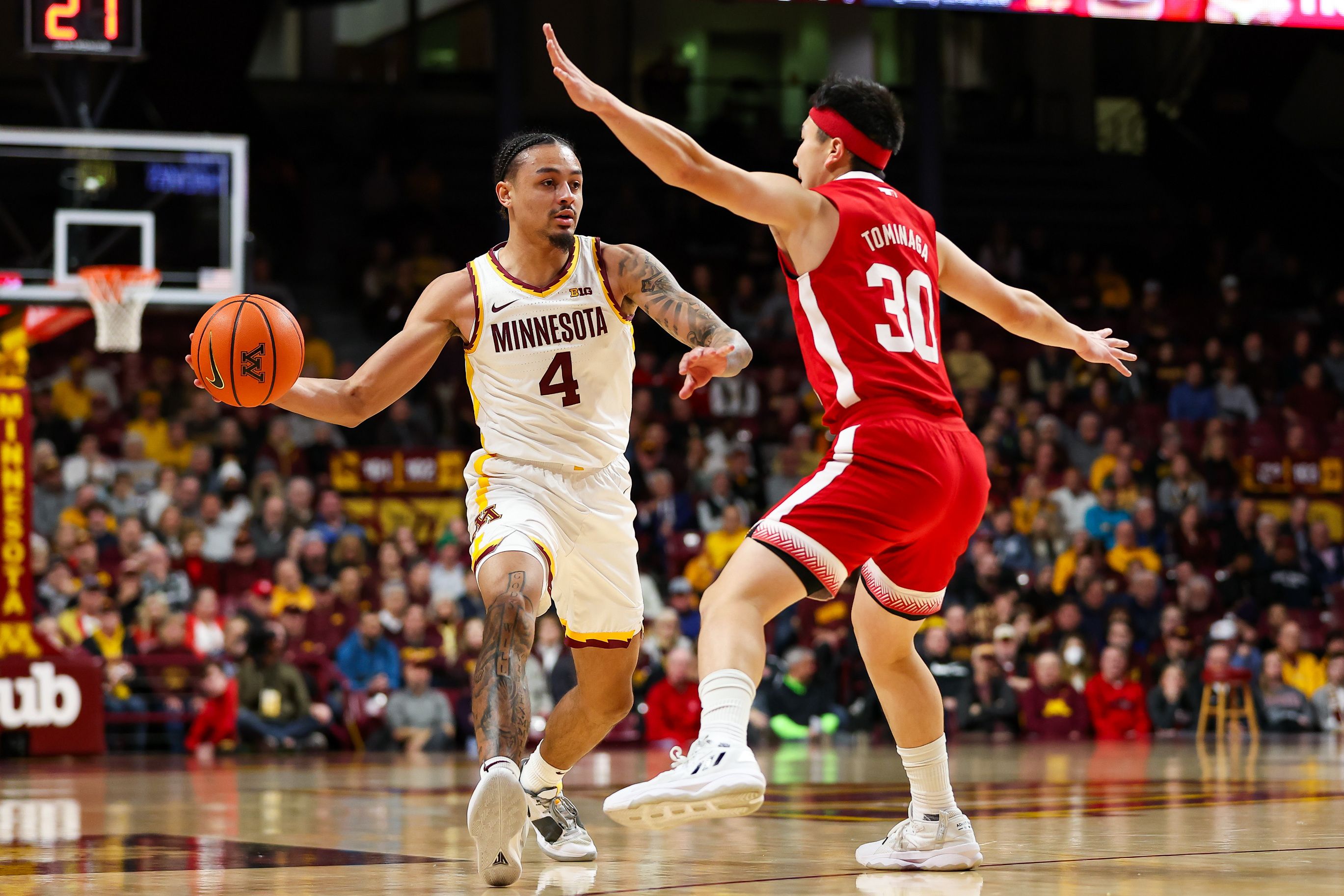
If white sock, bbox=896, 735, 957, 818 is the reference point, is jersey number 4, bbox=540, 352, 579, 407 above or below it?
above

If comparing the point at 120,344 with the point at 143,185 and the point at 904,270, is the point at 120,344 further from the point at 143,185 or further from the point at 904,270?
the point at 904,270

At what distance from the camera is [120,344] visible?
1276 cm

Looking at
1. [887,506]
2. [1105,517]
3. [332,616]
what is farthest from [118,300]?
[1105,517]

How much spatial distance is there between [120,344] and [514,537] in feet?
27.9

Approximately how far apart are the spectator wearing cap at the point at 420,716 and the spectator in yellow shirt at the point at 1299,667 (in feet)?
25.5

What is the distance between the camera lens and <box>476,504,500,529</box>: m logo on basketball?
537cm

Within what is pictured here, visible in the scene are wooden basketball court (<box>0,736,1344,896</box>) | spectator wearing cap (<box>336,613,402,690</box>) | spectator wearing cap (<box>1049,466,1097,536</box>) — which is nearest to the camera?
wooden basketball court (<box>0,736,1344,896</box>)

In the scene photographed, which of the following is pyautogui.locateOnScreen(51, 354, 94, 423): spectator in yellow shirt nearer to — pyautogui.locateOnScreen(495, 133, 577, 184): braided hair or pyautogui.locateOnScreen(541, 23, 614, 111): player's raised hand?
pyautogui.locateOnScreen(495, 133, 577, 184): braided hair

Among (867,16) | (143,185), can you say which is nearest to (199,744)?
(143,185)

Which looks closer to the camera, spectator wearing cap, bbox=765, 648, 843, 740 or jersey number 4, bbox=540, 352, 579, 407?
jersey number 4, bbox=540, 352, 579, 407

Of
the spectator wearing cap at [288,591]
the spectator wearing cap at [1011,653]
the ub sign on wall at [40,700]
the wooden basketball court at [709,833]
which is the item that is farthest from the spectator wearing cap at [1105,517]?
the ub sign on wall at [40,700]

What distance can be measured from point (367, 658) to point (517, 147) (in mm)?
9061

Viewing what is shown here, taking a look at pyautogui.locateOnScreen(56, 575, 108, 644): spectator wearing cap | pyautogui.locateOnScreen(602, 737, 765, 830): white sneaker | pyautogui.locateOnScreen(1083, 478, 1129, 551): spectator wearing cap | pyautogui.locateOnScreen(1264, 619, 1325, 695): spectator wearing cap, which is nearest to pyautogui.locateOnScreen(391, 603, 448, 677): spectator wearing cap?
pyautogui.locateOnScreen(56, 575, 108, 644): spectator wearing cap

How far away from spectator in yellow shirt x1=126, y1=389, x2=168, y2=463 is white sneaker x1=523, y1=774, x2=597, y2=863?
11.3m
